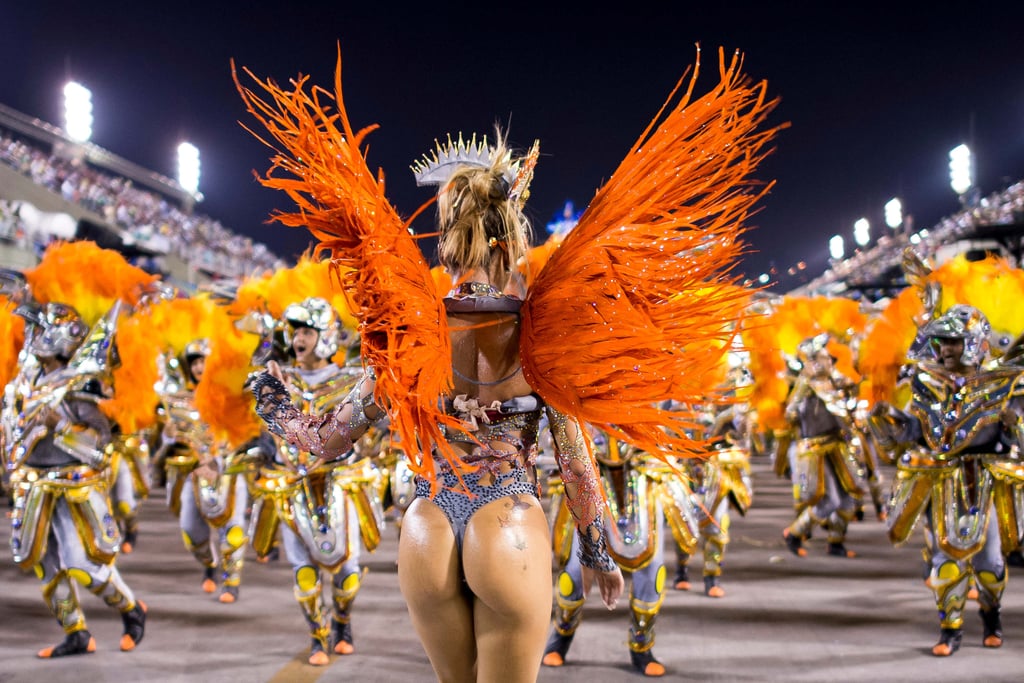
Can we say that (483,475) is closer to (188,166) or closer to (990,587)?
(990,587)

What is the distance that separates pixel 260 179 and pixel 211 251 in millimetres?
23982

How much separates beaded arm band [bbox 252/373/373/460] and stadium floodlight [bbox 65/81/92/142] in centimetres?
3164

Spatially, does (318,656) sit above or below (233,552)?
below

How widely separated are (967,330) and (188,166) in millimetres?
41346

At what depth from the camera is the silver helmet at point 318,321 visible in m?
5.05

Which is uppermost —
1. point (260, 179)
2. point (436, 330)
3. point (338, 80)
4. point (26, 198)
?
point (26, 198)

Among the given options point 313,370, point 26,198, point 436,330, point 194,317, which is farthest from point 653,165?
point 26,198

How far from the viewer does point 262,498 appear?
5414mm

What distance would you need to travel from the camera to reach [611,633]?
5578mm

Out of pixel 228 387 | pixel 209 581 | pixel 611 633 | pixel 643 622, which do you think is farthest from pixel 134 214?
pixel 643 622

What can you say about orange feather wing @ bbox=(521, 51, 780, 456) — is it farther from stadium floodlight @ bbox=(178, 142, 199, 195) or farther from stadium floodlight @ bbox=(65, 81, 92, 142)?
stadium floodlight @ bbox=(178, 142, 199, 195)

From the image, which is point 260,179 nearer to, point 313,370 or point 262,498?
point 313,370

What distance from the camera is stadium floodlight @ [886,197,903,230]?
31.2 meters

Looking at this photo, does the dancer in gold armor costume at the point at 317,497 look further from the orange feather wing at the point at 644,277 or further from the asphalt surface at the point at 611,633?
the orange feather wing at the point at 644,277
